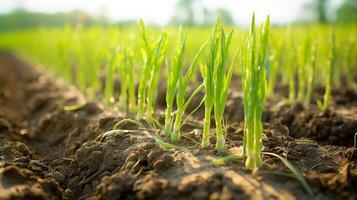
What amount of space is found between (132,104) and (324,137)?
4.97 feet

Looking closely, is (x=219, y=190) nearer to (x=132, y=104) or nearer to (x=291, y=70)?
(x=132, y=104)

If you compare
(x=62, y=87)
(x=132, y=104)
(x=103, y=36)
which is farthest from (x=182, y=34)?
(x=62, y=87)

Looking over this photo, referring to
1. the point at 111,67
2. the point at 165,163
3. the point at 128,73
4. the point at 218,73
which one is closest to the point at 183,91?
the point at 218,73

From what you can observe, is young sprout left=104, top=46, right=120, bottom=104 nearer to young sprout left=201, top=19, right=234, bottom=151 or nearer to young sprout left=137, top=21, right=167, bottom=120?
young sprout left=137, top=21, right=167, bottom=120

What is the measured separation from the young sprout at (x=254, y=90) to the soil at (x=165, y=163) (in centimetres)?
9

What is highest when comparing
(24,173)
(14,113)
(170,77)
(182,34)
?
(182,34)

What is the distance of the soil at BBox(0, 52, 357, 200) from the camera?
171 centimetres

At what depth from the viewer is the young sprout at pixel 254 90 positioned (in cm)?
181

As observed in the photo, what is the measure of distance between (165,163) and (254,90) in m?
0.57

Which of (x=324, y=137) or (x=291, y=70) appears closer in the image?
(x=324, y=137)

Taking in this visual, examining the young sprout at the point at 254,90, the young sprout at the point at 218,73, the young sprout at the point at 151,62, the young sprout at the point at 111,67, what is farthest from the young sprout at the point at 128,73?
the young sprout at the point at 254,90

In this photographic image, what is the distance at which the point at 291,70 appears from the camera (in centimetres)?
383

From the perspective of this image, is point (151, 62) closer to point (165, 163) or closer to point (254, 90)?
point (165, 163)

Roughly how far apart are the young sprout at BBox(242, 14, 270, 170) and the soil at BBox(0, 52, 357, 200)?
0.09 meters
